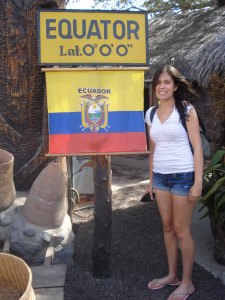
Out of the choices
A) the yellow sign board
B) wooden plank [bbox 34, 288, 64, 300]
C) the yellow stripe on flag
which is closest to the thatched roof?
the yellow sign board

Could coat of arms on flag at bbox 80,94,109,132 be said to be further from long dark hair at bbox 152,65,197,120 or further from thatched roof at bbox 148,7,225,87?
thatched roof at bbox 148,7,225,87

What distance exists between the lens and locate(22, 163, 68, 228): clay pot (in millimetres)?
3852

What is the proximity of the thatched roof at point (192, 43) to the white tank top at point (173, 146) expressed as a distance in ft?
10.5

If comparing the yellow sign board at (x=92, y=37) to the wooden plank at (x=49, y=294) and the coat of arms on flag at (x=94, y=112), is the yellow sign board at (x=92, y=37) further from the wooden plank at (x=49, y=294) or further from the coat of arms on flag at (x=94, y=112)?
the wooden plank at (x=49, y=294)

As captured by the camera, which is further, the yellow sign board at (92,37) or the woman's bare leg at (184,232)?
the yellow sign board at (92,37)

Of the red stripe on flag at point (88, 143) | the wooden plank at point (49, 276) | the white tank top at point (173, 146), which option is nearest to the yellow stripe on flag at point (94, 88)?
the red stripe on flag at point (88, 143)

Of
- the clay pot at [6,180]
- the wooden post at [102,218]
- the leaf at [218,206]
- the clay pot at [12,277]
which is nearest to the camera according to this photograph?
the clay pot at [12,277]

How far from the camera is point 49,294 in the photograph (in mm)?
3170

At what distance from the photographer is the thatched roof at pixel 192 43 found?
6.06 metres

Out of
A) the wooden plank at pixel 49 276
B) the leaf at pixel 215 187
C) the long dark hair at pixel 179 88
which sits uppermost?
the long dark hair at pixel 179 88

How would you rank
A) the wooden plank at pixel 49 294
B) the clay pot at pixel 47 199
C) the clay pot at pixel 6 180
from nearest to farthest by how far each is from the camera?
1. the wooden plank at pixel 49 294
2. the clay pot at pixel 6 180
3. the clay pot at pixel 47 199

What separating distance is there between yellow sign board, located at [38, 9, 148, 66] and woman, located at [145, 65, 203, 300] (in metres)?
0.45

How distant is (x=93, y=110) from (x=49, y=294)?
1450 mm

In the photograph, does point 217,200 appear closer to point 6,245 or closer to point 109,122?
point 109,122
